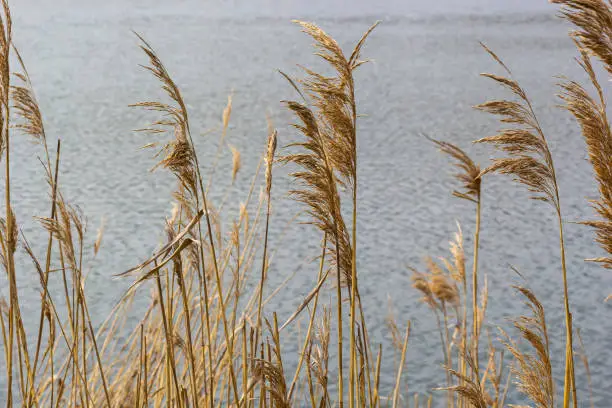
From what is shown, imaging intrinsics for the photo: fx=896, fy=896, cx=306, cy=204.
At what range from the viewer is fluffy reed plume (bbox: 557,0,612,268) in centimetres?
100

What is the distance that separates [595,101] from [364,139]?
359 cm

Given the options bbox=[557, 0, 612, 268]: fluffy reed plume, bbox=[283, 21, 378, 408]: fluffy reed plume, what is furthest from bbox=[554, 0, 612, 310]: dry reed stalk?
bbox=[283, 21, 378, 408]: fluffy reed plume

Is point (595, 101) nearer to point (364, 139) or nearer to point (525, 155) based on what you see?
point (525, 155)

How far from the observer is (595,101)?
1019mm

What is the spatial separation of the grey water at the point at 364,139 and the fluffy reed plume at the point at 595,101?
26cm

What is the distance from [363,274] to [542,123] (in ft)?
6.83

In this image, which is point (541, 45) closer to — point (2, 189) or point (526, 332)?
point (2, 189)

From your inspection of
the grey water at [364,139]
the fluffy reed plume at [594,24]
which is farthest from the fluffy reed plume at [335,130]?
the fluffy reed plume at [594,24]

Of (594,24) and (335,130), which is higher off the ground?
(594,24)

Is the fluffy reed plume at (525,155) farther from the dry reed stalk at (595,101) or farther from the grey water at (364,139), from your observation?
the grey water at (364,139)

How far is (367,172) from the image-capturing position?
4109 millimetres

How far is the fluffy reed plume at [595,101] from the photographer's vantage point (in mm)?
996

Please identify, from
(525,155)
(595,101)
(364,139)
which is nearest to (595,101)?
(595,101)

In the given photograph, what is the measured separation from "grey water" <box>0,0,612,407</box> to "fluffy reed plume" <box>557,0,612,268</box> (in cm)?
26
